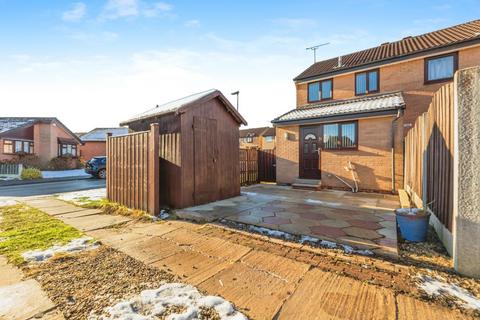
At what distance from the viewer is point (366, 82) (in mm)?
11516

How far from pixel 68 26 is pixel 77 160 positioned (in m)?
24.2

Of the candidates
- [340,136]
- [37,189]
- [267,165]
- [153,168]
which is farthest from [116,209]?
[340,136]

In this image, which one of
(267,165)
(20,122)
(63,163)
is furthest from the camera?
(63,163)

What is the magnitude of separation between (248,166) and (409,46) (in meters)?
10.7

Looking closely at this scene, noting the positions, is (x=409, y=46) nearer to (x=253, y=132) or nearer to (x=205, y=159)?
(x=205, y=159)

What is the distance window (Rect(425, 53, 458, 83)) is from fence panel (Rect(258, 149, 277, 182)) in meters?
8.22

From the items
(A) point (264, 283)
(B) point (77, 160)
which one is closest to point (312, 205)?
(A) point (264, 283)

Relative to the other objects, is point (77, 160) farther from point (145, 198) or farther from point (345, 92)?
point (345, 92)

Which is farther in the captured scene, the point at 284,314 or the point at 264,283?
the point at 264,283

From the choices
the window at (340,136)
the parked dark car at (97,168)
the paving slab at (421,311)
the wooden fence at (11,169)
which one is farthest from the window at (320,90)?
the wooden fence at (11,169)

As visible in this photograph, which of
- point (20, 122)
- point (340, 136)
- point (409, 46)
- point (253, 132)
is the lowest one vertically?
point (340, 136)

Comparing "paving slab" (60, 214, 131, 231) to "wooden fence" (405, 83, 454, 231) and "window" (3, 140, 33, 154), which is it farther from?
"window" (3, 140, 33, 154)

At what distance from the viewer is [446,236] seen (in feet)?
10.4

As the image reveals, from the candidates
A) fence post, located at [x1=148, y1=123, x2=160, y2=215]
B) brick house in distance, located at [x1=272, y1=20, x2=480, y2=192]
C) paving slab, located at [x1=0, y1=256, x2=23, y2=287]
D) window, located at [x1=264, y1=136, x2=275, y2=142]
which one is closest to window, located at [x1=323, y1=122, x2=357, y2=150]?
brick house in distance, located at [x1=272, y1=20, x2=480, y2=192]
